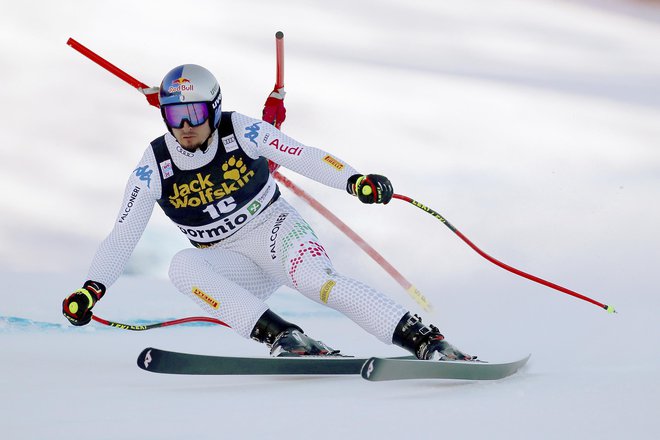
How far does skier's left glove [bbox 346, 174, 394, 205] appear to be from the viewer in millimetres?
3918

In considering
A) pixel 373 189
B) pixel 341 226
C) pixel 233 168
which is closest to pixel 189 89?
pixel 233 168

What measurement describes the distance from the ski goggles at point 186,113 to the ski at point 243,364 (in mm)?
985

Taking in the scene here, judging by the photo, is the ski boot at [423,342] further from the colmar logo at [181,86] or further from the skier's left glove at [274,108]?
the skier's left glove at [274,108]

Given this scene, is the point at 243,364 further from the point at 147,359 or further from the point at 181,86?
the point at 181,86

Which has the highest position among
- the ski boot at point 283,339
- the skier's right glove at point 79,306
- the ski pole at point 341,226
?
the ski pole at point 341,226

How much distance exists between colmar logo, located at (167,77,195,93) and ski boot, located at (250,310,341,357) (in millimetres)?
998

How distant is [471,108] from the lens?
11.8m

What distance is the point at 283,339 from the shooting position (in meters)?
4.04

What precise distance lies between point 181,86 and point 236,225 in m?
0.71

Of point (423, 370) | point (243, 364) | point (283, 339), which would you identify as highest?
point (423, 370)

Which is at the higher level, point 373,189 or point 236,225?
point 373,189

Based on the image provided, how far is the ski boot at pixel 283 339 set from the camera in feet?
13.2

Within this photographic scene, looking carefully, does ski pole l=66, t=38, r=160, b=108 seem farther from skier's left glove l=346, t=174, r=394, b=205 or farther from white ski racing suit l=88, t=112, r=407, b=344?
skier's left glove l=346, t=174, r=394, b=205

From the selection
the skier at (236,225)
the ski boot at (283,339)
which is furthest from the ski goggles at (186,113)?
the ski boot at (283,339)
